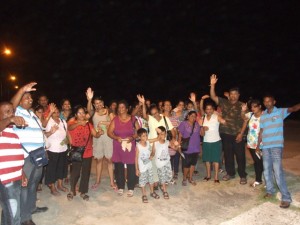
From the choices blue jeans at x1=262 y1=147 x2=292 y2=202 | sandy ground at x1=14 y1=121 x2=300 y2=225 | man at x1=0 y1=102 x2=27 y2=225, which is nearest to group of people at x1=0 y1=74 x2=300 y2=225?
blue jeans at x1=262 y1=147 x2=292 y2=202

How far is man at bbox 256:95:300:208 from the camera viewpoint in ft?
16.9

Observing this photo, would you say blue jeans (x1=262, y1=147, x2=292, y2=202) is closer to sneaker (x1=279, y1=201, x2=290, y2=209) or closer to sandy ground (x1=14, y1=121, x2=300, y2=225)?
sneaker (x1=279, y1=201, x2=290, y2=209)

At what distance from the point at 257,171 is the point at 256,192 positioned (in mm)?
532

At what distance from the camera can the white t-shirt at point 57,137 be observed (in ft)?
18.8

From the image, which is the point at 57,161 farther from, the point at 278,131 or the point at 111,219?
the point at 278,131

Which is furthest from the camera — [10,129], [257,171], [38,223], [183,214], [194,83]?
[194,83]

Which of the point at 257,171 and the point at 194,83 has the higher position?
the point at 194,83

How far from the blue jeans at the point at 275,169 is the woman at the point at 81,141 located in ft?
11.0

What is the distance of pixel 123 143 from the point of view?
19.4ft

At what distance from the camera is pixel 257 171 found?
634 cm

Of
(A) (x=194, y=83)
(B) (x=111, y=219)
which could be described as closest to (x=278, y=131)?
(B) (x=111, y=219)

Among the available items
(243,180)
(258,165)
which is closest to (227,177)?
(243,180)

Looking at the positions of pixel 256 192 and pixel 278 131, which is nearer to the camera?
pixel 278 131

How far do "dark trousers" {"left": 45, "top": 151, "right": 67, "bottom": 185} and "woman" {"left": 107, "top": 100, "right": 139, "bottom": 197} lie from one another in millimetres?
1056
